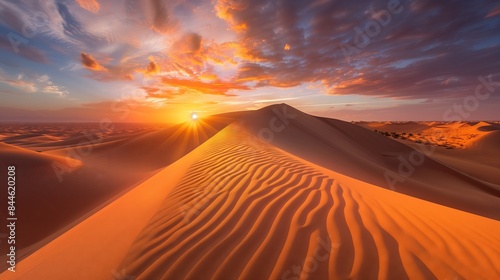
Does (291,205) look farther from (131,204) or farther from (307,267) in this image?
(131,204)

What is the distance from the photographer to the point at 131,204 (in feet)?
13.6

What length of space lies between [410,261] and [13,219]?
8.65 meters

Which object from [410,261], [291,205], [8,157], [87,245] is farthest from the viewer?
[8,157]

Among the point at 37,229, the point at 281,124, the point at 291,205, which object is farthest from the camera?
the point at 281,124

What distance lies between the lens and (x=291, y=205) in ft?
9.64

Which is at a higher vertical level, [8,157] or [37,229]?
[8,157]

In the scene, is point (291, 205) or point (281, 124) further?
point (281, 124)

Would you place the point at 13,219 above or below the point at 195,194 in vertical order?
below

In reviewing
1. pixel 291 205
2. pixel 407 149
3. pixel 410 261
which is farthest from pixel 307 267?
pixel 407 149

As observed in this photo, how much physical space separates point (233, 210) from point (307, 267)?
130cm

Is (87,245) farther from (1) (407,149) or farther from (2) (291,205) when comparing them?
(1) (407,149)

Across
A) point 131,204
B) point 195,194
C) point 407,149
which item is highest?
point 195,194

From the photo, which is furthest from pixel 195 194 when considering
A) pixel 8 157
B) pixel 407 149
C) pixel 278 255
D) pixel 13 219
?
pixel 407 149

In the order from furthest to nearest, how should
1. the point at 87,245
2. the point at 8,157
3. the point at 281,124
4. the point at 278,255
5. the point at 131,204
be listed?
the point at 281,124 < the point at 8,157 < the point at 131,204 < the point at 87,245 < the point at 278,255
